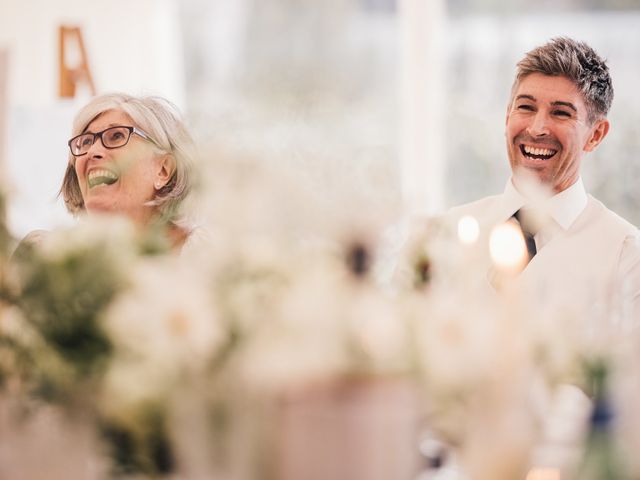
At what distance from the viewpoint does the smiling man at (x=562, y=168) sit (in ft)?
8.86

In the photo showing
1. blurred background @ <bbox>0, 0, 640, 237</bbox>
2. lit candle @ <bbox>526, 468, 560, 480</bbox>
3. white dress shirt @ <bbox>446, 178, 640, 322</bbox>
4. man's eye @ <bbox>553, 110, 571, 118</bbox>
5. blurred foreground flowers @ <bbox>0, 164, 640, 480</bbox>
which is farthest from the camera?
blurred background @ <bbox>0, 0, 640, 237</bbox>

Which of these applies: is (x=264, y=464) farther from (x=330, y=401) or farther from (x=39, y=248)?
(x=39, y=248)

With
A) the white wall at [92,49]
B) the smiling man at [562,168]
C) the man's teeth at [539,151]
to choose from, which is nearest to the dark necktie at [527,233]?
the smiling man at [562,168]

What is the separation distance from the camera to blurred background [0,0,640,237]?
5191 mm

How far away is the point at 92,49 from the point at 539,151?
311 centimetres

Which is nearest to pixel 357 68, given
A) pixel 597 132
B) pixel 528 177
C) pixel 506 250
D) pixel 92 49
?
pixel 92 49

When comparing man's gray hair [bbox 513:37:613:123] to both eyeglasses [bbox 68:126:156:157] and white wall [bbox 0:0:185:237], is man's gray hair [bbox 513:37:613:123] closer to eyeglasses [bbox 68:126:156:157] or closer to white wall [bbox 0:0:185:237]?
eyeglasses [bbox 68:126:156:157]

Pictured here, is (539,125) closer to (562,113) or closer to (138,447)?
(562,113)

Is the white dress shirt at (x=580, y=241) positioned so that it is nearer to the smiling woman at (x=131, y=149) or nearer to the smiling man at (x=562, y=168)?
the smiling man at (x=562, y=168)

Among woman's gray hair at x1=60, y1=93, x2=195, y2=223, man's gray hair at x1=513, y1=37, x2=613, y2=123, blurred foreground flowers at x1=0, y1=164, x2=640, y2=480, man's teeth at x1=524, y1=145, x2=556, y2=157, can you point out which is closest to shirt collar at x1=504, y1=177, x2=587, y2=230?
man's teeth at x1=524, y1=145, x2=556, y2=157

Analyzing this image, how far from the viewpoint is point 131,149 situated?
2.69 meters

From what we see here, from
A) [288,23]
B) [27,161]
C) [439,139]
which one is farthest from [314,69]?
[27,161]

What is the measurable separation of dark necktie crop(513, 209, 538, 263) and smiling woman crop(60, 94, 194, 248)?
3.03ft

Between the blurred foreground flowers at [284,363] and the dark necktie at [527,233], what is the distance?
59.9 inches
